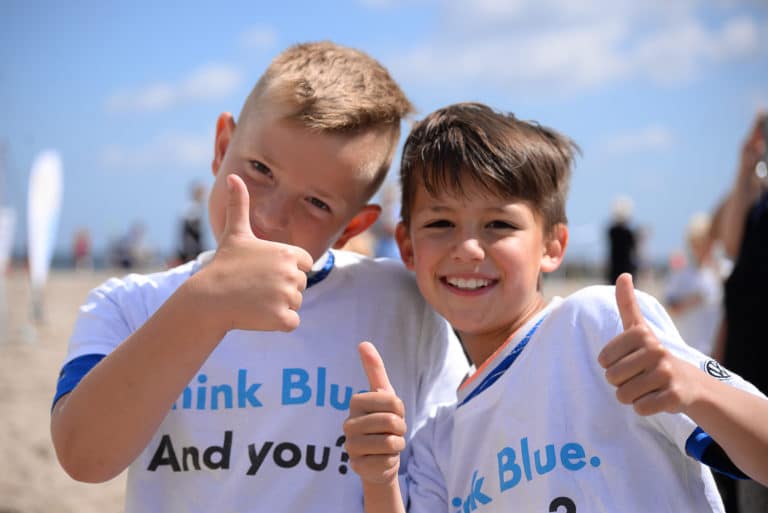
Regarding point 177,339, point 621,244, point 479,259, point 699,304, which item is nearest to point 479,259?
point 479,259

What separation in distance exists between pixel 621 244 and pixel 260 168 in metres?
8.86

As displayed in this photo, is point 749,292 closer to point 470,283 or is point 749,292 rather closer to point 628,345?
point 470,283

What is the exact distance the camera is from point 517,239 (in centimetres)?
168

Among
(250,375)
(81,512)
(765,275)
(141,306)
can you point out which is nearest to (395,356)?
(250,375)

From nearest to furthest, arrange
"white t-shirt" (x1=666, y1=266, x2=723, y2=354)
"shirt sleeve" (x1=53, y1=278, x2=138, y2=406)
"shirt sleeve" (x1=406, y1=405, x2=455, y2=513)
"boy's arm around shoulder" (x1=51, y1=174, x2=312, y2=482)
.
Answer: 1. "boy's arm around shoulder" (x1=51, y1=174, x2=312, y2=482)
2. "shirt sleeve" (x1=53, y1=278, x2=138, y2=406)
3. "shirt sleeve" (x1=406, y1=405, x2=455, y2=513)
4. "white t-shirt" (x1=666, y1=266, x2=723, y2=354)

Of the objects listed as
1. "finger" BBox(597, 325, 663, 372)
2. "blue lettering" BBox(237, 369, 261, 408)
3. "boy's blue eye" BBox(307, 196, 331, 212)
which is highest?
"boy's blue eye" BBox(307, 196, 331, 212)

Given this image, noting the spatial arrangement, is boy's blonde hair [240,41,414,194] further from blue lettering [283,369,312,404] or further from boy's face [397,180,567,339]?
blue lettering [283,369,312,404]

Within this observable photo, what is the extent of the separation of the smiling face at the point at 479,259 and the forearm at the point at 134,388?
59cm

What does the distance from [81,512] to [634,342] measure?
11.4ft

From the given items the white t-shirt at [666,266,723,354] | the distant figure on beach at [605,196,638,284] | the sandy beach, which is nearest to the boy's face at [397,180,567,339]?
the sandy beach

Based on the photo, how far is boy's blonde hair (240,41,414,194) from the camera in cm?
165

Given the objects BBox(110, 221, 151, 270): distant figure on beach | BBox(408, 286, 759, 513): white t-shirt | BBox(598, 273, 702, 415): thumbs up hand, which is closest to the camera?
BBox(598, 273, 702, 415): thumbs up hand

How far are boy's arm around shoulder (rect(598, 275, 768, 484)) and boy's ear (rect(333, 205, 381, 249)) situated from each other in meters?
0.76

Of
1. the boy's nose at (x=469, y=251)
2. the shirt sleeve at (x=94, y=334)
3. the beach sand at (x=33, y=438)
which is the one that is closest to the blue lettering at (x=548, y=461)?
the boy's nose at (x=469, y=251)
